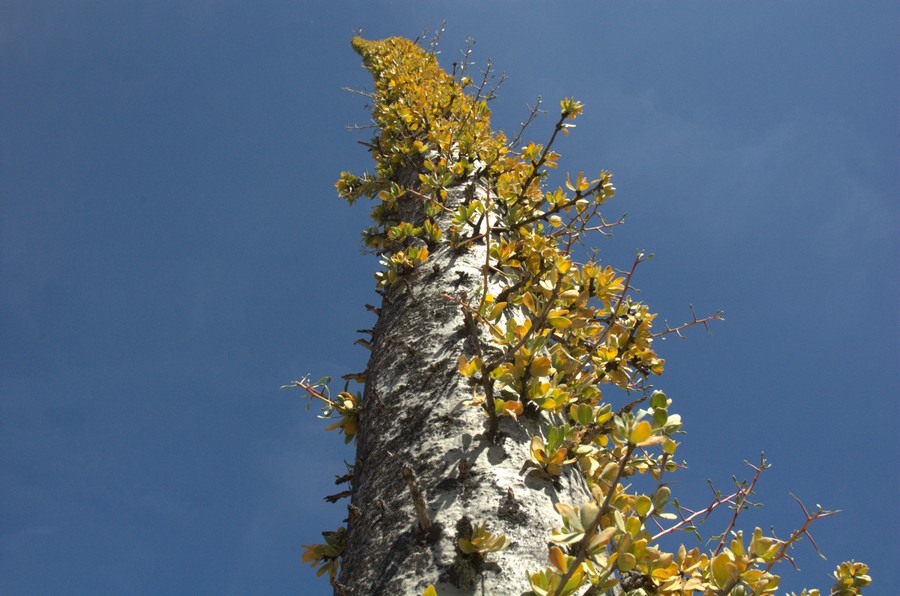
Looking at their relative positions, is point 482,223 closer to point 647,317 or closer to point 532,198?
point 532,198

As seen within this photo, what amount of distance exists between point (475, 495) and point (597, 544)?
333 mm

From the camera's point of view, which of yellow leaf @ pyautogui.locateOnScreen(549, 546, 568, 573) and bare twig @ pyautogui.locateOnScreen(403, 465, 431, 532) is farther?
bare twig @ pyautogui.locateOnScreen(403, 465, 431, 532)

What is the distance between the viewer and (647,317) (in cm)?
223

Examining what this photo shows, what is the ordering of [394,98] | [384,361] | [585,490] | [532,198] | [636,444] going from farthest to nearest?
[394,98]
[532,198]
[384,361]
[585,490]
[636,444]

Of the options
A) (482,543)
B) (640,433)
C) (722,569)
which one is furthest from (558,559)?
(722,569)

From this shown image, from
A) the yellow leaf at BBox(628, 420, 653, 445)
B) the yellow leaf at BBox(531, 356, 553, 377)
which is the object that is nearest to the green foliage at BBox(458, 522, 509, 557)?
the yellow leaf at BBox(628, 420, 653, 445)

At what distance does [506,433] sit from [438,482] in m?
0.21

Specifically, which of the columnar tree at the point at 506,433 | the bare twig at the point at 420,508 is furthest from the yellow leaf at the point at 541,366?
the bare twig at the point at 420,508

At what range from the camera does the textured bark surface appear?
108 cm

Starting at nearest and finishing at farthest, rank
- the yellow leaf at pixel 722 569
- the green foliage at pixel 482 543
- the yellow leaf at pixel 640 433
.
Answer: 1. the yellow leaf at pixel 640 433
2. the green foliage at pixel 482 543
3. the yellow leaf at pixel 722 569

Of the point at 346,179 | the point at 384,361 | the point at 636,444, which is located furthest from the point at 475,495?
the point at 346,179

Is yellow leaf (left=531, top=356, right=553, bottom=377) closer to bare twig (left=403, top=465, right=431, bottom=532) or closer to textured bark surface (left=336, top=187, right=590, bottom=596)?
textured bark surface (left=336, top=187, right=590, bottom=596)

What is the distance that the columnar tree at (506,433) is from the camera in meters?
1.06

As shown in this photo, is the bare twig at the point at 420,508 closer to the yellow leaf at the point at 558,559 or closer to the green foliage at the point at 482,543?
the green foliage at the point at 482,543
